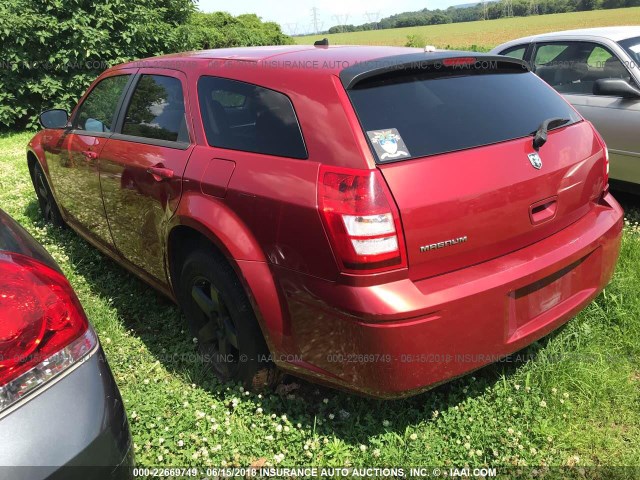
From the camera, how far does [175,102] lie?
286 centimetres

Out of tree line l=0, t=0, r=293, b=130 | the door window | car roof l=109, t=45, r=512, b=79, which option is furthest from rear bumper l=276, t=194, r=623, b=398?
tree line l=0, t=0, r=293, b=130

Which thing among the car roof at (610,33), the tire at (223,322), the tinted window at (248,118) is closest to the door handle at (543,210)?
the tinted window at (248,118)

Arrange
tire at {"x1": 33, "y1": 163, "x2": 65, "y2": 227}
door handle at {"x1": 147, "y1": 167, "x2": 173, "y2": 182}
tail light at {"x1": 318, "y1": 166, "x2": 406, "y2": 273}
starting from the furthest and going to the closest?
1. tire at {"x1": 33, "y1": 163, "x2": 65, "y2": 227}
2. door handle at {"x1": 147, "y1": 167, "x2": 173, "y2": 182}
3. tail light at {"x1": 318, "y1": 166, "x2": 406, "y2": 273}

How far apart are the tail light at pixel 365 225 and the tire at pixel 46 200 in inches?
143

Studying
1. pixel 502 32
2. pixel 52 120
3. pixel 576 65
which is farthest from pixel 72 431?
pixel 502 32

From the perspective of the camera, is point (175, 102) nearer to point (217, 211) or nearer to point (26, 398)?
point (217, 211)

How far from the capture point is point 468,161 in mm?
2023

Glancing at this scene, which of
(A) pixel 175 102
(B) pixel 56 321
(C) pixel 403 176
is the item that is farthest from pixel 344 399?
(A) pixel 175 102

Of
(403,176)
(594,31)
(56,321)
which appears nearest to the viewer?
(56,321)

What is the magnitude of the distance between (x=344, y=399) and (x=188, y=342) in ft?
3.34

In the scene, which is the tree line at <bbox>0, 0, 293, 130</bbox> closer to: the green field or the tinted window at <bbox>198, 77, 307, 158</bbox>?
the tinted window at <bbox>198, 77, 307, 158</bbox>

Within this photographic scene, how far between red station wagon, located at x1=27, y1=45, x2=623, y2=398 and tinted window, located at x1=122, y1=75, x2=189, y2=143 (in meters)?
0.03

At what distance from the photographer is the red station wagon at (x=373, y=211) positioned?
6.18ft

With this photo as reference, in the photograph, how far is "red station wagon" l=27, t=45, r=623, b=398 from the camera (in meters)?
1.88
